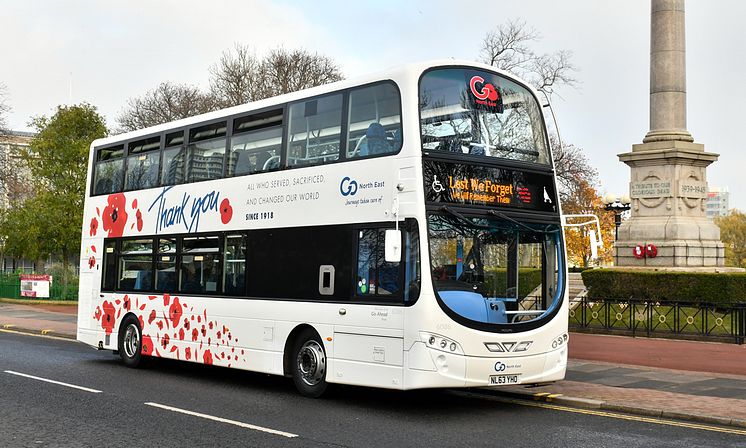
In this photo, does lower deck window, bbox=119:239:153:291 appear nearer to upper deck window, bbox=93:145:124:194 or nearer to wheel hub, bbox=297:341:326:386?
upper deck window, bbox=93:145:124:194

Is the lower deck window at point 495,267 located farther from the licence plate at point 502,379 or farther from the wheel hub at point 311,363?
the wheel hub at point 311,363

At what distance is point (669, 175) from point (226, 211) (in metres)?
19.3

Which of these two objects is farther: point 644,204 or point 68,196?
point 68,196

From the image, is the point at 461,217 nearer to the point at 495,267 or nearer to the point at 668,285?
the point at 495,267

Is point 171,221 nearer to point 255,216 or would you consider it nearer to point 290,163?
point 255,216

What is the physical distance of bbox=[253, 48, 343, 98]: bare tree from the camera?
53062 millimetres

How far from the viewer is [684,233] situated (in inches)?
1115

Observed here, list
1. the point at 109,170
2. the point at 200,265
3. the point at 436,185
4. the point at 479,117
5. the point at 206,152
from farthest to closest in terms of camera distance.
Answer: the point at 109,170
the point at 206,152
the point at 200,265
the point at 479,117
the point at 436,185

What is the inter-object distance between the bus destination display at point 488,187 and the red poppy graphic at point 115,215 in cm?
806

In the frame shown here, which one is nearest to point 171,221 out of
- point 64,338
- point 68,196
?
point 64,338

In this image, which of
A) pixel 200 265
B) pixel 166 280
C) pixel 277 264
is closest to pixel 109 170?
pixel 166 280

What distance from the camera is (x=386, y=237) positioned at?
1012 centimetres

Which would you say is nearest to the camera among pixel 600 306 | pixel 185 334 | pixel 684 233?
pixel 185 334

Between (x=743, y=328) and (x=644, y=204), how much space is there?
10.4m
